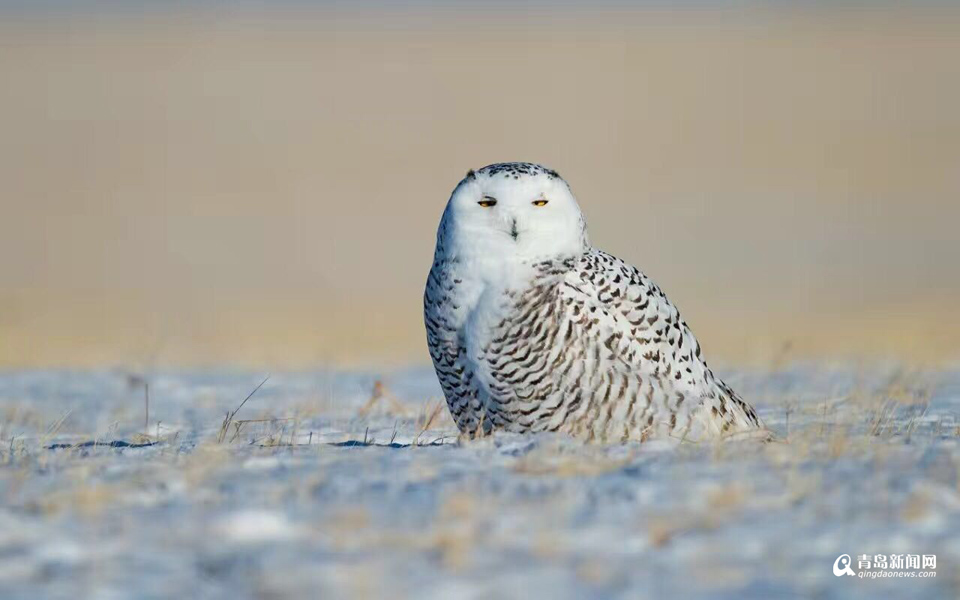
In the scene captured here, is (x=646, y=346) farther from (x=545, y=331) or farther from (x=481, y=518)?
(x=481, y=518)

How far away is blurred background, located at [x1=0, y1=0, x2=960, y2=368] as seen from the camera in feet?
62.7

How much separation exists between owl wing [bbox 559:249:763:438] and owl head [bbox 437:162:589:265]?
0.59 feet

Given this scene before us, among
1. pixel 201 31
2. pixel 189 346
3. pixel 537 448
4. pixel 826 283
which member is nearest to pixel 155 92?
pixel 201 31

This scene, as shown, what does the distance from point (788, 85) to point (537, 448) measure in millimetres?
49664

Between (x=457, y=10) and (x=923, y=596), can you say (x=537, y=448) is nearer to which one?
(x=923, y=596)

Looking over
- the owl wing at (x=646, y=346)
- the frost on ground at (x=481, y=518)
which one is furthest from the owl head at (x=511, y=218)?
the frost on ground at (x=481, y=518)

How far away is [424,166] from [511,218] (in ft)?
124

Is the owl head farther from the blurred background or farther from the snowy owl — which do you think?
the blurred background

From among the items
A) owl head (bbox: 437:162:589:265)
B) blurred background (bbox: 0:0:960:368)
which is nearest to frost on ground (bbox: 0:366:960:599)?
owl head (bbox: 437:162:589:265)

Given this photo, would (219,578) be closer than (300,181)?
Yes

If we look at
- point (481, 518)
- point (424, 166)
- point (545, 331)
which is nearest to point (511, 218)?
point (545, 331)

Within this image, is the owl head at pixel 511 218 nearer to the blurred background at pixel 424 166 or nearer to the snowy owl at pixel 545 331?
the snowy owl at pixel 545 331

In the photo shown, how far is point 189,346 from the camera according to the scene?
48.2ft

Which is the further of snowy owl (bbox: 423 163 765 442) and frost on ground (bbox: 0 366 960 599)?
snowy owl (bbox: 423 163 765 442)
